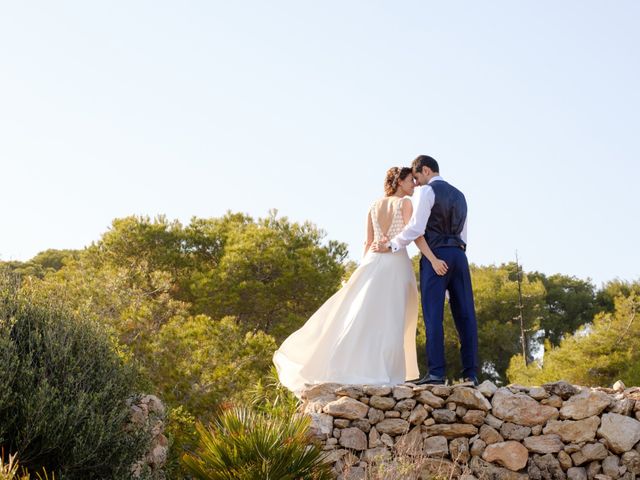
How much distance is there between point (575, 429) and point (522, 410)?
621 mm

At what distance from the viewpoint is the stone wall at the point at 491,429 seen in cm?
995

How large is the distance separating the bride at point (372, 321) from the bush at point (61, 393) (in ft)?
6.87

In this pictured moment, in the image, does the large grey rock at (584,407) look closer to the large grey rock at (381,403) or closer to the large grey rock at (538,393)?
the large grey rock at (538,393)

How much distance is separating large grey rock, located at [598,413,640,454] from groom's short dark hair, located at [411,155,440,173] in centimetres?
338

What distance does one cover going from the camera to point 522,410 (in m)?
10.1

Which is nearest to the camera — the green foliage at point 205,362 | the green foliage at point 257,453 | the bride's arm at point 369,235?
the green foliage at point 257,453

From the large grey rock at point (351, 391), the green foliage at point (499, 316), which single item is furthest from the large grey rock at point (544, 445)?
the green foliage at point (499, 316)

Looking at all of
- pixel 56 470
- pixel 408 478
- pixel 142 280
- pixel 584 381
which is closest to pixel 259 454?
pixel 408 478

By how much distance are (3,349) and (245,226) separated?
72.8 feet

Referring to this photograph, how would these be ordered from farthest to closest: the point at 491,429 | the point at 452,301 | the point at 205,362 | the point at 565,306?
the point at 565,306 < the point at 205,362 < the point at 452,301 < the point at 491,429

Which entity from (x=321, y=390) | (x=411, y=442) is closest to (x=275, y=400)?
(x=321, y=390)

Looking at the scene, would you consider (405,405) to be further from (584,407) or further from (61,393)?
(61,393)

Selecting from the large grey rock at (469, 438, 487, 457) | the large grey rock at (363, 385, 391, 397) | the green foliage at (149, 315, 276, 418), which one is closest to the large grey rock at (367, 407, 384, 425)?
the large grey rock at (363, 385, 391, 397)

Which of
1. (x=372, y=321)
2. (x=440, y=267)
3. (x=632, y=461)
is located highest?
(x=440, y=267)
